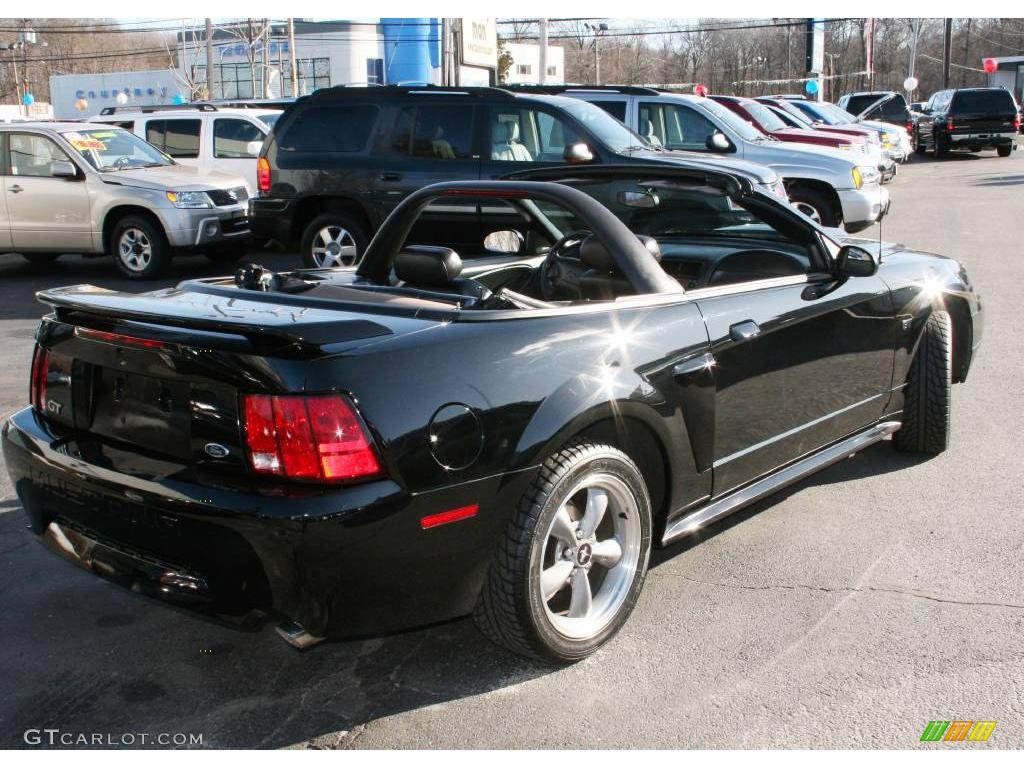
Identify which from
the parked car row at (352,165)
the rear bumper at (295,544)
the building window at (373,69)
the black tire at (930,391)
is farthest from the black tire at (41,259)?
the building window at (373,69)

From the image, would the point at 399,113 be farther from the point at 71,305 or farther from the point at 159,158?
the point at 71,305

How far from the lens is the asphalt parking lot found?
2.91 meters

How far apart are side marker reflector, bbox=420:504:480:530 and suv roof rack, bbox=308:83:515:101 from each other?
785 cm

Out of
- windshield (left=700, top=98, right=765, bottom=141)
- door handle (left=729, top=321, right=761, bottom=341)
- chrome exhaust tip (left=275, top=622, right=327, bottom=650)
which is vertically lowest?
chrome exhaust tip (left=275, top=622, right=327, bottom=650)

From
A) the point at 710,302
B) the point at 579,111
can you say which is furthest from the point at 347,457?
the point at 579,111

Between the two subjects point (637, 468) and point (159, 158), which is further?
point (159, 158)

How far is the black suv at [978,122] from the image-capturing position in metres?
30.5

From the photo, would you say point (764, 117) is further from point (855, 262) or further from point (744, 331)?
point (744, 331)

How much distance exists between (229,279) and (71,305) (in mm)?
1014

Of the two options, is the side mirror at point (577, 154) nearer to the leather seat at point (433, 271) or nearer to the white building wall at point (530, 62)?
the leather seat at point (433, 271)

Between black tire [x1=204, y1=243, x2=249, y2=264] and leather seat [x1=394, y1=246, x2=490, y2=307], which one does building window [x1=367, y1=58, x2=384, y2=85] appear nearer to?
black tire [x1=204, y1=243, x2=249, y2=264]

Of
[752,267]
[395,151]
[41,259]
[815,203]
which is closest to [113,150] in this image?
[41,259]

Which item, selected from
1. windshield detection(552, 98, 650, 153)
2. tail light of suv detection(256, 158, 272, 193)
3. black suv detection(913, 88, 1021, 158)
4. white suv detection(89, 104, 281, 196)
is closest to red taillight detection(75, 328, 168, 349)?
windshield detection(552, 98, 650, 153)

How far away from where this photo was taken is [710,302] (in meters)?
3.72
